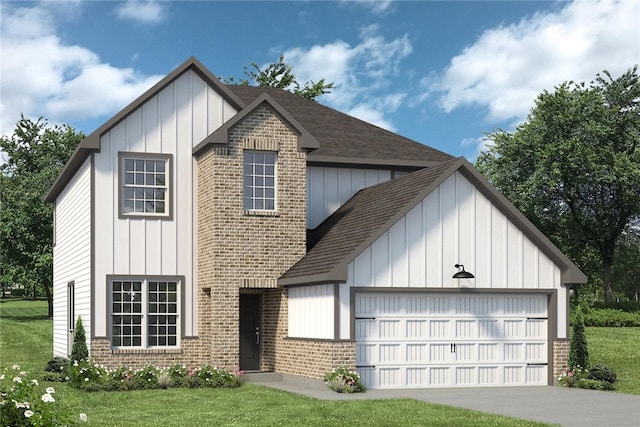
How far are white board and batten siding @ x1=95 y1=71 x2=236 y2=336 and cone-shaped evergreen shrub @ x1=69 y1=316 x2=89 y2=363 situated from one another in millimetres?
422

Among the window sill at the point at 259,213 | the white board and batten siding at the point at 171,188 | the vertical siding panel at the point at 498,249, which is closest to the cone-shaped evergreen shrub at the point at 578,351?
the vertical siding panel at the point at 498,249

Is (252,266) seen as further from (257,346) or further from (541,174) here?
(541,174)

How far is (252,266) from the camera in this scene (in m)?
25.4

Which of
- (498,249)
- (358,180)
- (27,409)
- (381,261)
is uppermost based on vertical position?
(358,180)

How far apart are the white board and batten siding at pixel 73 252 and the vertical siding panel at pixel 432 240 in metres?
9.11

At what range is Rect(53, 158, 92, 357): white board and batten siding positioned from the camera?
26328 millimetres

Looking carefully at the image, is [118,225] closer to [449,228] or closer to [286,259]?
[286,259]

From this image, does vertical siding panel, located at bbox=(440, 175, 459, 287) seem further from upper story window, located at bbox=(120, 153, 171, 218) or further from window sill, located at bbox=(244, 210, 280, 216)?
upper story window, located at bbox=(120, 153, 171, 218)

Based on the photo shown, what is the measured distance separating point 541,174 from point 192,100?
3555 cm

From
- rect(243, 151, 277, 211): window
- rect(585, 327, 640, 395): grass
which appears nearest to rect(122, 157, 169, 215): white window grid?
rect(243, 151, 277, 211): window

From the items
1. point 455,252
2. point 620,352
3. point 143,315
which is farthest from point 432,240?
point 620,352

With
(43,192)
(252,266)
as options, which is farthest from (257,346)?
(43,192)

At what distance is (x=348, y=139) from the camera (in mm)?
30109

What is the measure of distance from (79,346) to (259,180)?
643cm
